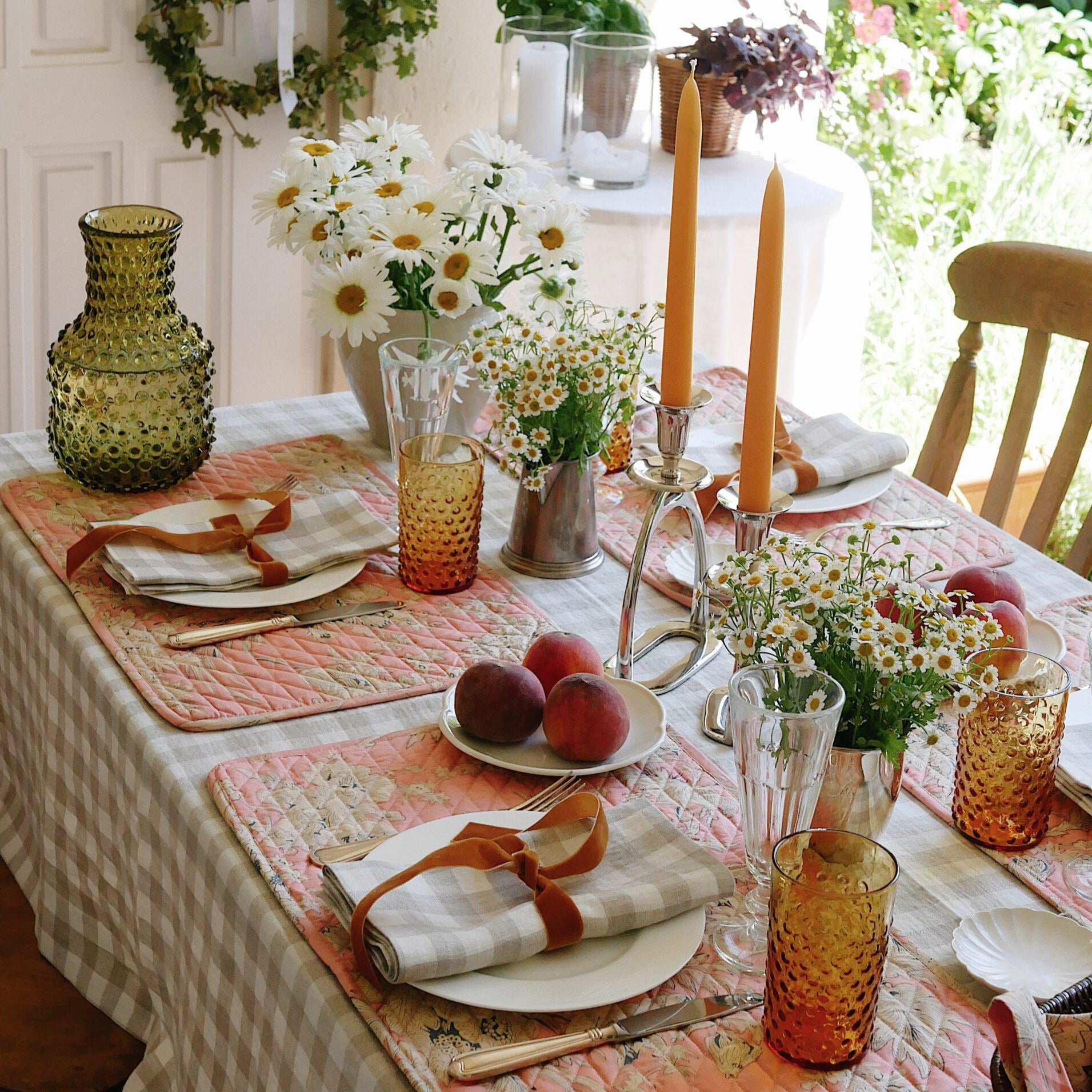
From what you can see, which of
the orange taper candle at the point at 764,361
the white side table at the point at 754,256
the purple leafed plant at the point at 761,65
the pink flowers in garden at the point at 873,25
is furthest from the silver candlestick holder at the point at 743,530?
the pink flowers in garden at the point at 873,25

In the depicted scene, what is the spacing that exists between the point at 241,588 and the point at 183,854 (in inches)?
12.0

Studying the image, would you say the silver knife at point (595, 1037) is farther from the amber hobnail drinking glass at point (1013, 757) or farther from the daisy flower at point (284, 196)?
the daisy flower at point (284, 196)

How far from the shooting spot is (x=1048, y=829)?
3.05 feet

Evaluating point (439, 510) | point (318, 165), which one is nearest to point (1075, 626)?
point (439, 510)

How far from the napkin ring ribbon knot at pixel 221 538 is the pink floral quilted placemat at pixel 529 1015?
10.0 inches

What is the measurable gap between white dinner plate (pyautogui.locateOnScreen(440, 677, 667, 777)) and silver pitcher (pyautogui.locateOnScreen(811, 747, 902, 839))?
16 cm

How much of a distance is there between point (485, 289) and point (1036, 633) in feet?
2.00

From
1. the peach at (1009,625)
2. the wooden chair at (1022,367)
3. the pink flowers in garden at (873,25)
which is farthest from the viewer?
the pink flowers in garden at (873,25)

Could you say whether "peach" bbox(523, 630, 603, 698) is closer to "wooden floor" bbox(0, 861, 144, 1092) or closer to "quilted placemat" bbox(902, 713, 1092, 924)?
"quilted placemat" bbox(902, 713, 1092, 924)

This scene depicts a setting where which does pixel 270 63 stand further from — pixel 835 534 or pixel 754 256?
pixel 835 534

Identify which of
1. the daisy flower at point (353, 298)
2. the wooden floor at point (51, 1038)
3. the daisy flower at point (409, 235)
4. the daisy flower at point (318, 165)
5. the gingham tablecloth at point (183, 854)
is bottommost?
the wooden floor at point (51, 1038)

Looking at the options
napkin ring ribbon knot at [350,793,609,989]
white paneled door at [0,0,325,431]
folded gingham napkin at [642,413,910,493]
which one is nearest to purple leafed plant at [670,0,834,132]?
white paneled door at [0,0,325,431]

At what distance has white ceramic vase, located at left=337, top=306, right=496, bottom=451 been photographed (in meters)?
1.37

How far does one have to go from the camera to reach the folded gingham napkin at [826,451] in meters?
1.39
